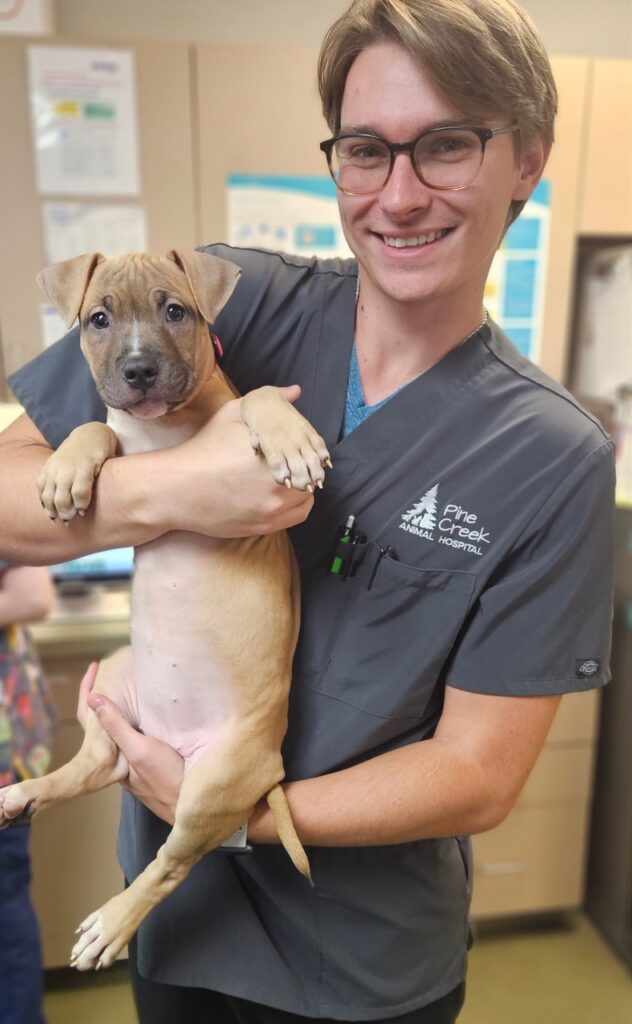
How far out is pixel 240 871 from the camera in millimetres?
873

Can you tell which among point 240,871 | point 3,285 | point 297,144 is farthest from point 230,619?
point 297,144

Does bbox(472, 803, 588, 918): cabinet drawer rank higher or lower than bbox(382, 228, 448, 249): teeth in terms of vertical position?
lower

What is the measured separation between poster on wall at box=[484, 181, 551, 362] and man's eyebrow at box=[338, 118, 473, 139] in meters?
1.13

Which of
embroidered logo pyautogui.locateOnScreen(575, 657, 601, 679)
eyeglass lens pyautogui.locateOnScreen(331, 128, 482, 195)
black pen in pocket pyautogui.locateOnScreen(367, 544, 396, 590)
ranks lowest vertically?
embroidered logo pyautogui.locateOnScreen(575, 657, 601, 679)

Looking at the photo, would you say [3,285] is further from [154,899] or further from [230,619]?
[154,899]

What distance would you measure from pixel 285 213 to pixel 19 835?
1.34m

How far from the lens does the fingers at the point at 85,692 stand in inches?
34.1

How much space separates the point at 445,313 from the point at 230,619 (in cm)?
41

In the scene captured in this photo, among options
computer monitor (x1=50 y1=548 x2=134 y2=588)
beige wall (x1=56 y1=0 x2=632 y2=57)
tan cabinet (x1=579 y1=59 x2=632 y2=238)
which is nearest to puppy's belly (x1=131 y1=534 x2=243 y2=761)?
computer monitor (x1=50 y1=548 x2=134 y2=588)

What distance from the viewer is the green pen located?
832 mm

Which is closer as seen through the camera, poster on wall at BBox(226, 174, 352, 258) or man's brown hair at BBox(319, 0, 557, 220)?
man's brown hair at BBox(319, 0, 557, 220)

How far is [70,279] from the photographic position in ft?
2.58

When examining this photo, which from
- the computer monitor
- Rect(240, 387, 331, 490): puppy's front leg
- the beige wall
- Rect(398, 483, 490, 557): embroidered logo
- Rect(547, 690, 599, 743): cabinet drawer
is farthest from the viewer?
Rect(547, 690, 599, 743): cabinet drawer

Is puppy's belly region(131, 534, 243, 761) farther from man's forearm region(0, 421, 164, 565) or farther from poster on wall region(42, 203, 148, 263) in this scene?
poster on wall region(42, 203, 148, 263)
